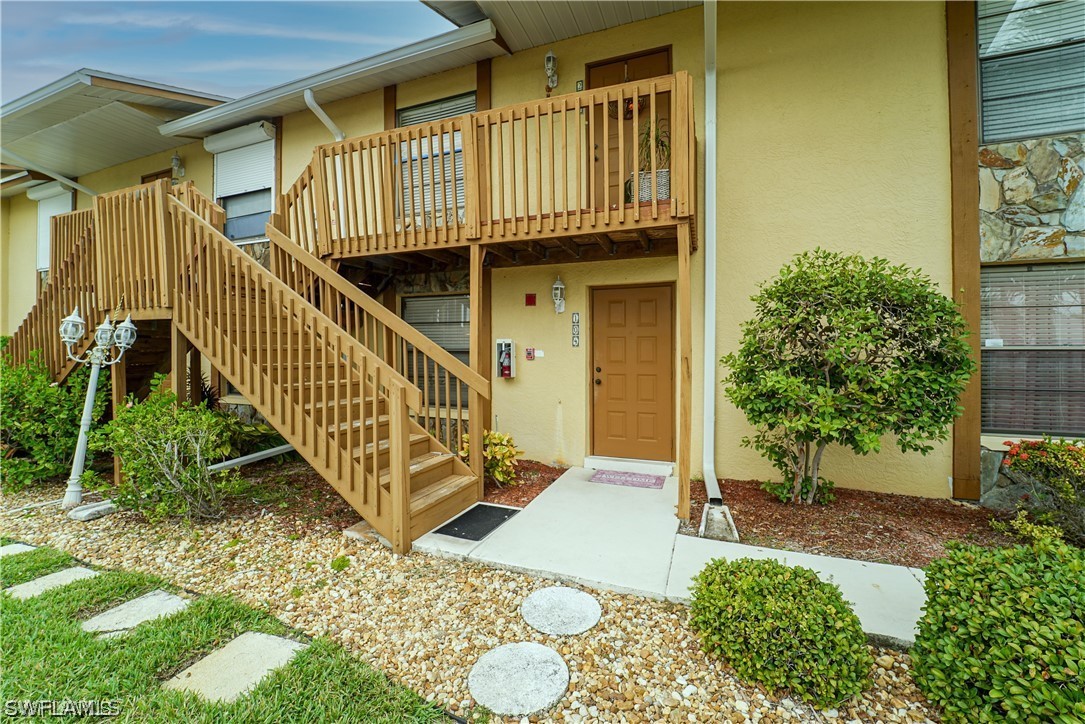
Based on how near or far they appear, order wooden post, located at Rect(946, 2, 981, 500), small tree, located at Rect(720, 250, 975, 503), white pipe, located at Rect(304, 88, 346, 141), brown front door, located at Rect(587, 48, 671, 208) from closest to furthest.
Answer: small tree, located at Rect(720, 250, 975, 503)
wooden post, located at Rect(946, 2, 981, 500)
brown front door, located at Rect(587, 48, 671, 208)
white pipe, located at Rect(304, 88, 346, 141)

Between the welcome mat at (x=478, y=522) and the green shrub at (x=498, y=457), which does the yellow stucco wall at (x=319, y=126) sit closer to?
the green shrub at (x=498, y=457)

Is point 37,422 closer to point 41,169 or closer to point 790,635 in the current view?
point 790,635

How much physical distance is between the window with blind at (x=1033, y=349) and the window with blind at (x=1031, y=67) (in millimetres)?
1281

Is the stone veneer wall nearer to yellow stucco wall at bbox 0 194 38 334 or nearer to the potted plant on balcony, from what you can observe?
the potted plant on balcony

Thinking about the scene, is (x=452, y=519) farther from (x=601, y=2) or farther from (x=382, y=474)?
(x=601, y=2)

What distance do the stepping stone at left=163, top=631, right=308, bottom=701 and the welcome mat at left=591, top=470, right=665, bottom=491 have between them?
3171 millimetres

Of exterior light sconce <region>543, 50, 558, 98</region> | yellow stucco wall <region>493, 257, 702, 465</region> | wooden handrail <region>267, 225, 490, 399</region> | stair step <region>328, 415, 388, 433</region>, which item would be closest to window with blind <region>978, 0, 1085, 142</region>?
yellow stucco wall <region>493, 257, 702, 465</region>

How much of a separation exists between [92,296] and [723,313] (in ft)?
22.6

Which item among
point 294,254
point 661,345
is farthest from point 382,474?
point 661,345

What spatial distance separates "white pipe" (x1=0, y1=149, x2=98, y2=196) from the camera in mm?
7787

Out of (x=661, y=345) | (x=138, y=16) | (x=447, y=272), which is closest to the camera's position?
(x=661, y=345)

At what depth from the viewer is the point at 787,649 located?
1.82m

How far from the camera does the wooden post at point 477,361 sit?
13.1 feet

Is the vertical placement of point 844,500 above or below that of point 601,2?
below
